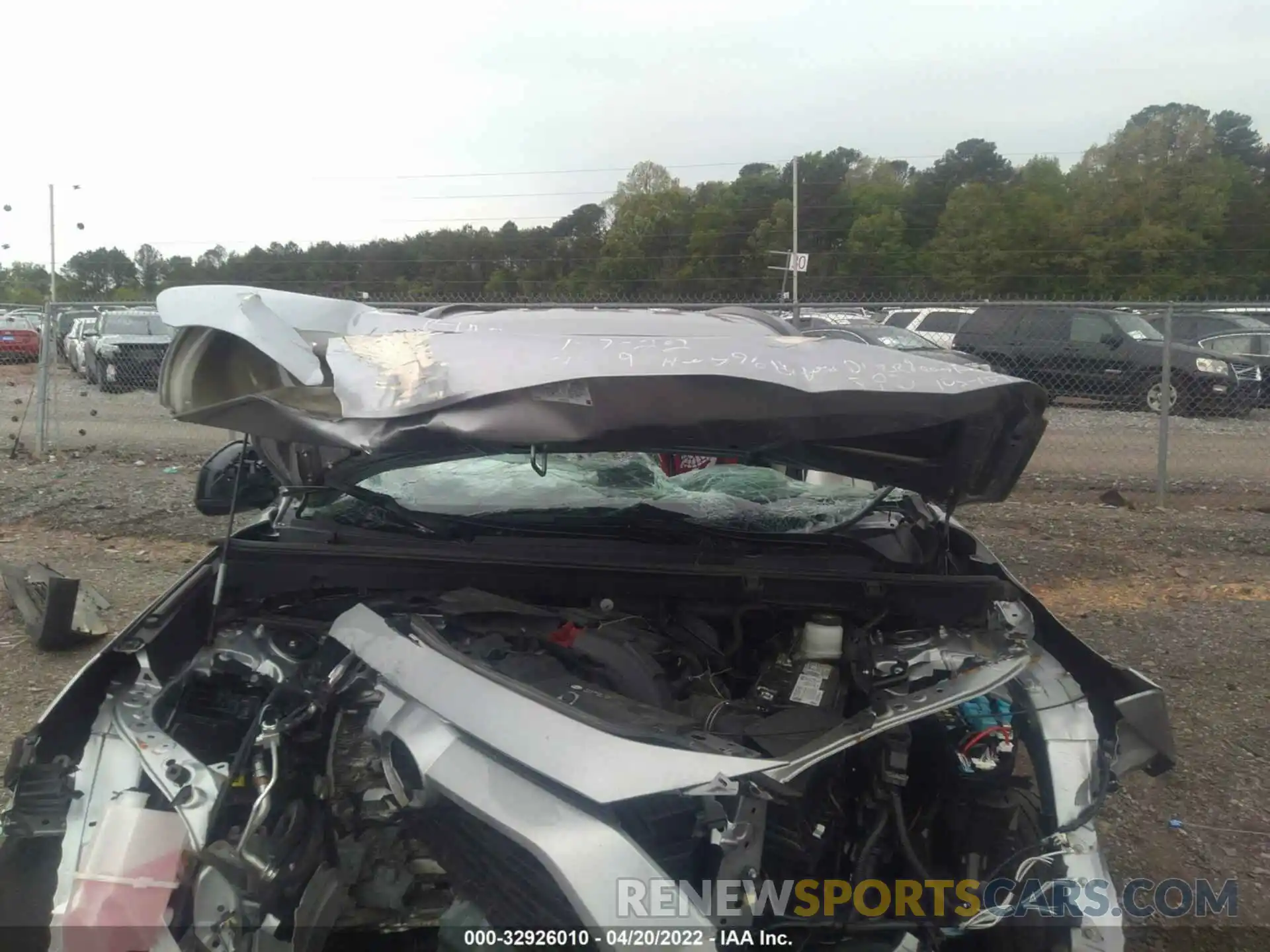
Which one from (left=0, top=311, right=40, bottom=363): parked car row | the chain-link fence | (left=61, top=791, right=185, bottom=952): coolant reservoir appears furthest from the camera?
(left=0, top=311, right=40, bottom=363): parked car row

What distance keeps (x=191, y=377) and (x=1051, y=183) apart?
2719 centimetres

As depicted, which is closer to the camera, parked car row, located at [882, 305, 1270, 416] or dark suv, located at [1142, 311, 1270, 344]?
parked car row, located at [882, 305, 1270, 416]

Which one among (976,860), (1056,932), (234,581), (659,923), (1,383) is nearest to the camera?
(659,923)

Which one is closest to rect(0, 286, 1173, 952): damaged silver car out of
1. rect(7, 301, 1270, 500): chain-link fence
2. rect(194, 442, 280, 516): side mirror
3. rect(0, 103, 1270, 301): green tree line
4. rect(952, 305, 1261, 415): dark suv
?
rect(194, 442, 280, 516): side mirror

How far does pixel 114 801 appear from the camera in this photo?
5.68ft

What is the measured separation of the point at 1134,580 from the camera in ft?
18.8

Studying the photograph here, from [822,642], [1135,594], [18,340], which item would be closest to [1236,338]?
[1135,594]

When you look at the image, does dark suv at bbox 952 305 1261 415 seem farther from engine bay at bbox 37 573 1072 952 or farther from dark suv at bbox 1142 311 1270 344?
engine bay at bbox 37 573 1072 952

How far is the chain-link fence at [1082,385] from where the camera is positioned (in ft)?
26.0

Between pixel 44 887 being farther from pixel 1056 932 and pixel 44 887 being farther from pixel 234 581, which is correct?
pixel 1056 932

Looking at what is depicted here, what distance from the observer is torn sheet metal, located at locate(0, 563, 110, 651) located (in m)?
4.28

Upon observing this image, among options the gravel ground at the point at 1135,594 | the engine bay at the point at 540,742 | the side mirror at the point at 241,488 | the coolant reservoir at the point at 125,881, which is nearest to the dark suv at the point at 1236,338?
the gravel ground at the point at 1135,594

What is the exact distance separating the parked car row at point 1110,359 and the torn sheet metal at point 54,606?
7.50 metres

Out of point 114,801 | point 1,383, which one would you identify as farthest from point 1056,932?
point 1,383
